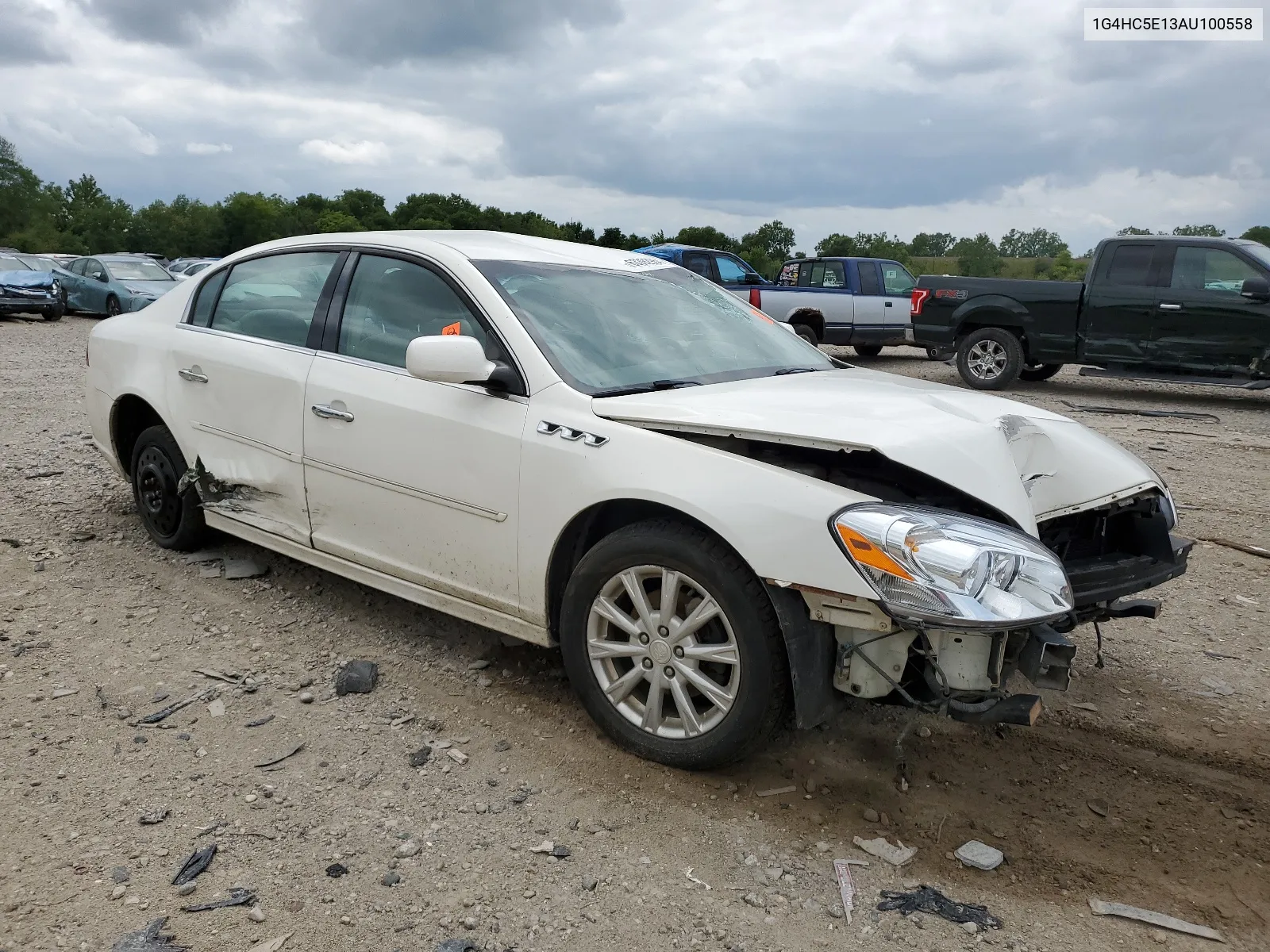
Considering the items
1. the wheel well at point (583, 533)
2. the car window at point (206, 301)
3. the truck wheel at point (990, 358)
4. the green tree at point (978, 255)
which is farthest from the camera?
the green tree at point (978, 255)

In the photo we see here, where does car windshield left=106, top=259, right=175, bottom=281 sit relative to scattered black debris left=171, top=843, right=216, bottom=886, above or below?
above

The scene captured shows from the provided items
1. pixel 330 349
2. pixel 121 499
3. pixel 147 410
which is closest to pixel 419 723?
pixel 330 349

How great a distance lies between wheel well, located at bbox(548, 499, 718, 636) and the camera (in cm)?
315

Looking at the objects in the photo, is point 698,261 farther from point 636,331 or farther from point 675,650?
point 675,650

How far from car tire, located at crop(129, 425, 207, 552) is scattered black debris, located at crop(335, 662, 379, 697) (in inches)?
60.3

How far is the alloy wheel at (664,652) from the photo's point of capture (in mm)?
2941

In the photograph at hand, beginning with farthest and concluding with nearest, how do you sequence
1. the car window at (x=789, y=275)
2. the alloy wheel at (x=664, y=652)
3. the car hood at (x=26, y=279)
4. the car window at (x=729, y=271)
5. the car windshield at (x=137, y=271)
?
the car windshield at (x=137, y=271), the car hood at (x=26, y=279), the car window at (x=789, y=275), the car window at (x=729, y=271), the alloy wheel at (x=664, y=652)

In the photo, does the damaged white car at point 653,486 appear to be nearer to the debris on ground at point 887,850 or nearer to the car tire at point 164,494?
the car tire at point 164,494

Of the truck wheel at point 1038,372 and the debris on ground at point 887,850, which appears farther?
the truck wheel at point 1038,372

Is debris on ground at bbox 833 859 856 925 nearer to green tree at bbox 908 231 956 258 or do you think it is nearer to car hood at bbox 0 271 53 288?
car hood at bbox 0 271 53 288

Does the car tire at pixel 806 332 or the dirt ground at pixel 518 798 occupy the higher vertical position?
the car tire at pixel 806 332

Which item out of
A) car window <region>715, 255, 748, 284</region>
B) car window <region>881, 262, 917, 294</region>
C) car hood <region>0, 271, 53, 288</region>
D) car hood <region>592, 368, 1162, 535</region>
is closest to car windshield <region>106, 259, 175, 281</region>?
car hood <region>0, 271, 53, 288</region>

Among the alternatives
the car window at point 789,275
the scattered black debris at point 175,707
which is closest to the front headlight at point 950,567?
the scattered black debris at point 175,707

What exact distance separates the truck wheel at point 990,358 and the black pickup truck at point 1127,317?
1 centimetres
